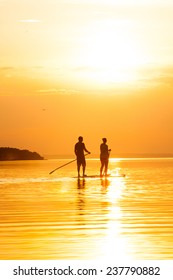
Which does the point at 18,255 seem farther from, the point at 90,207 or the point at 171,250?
the point at 90,207

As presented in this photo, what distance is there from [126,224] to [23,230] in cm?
174

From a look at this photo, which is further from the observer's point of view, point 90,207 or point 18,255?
point 90,207

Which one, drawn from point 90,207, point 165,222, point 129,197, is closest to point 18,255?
point 165,222

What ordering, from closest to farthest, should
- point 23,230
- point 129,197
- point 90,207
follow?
point 23,230 → point 90,207 → point 129,197

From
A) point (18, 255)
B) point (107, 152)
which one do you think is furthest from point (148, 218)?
point (107, 152)

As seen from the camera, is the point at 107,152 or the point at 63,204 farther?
the point at 107,152

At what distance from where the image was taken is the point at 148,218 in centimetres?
1491

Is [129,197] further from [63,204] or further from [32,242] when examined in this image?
[32,242]

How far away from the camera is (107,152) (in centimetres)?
3162

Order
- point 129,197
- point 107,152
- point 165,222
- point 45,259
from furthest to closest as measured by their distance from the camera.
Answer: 1. point 107,152
2. point 129,197
3. point 165,222
4. point 45,259

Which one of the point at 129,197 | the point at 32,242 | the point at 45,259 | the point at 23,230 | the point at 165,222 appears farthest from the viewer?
the point at 129,197

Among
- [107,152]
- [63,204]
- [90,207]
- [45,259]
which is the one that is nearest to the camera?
[45,259]

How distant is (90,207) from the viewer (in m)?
17.2

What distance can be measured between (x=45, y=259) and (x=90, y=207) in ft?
22.3
